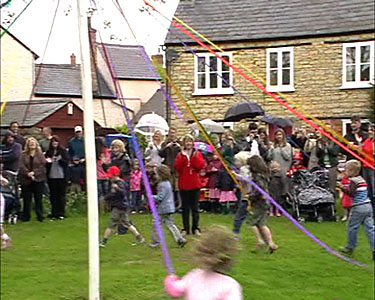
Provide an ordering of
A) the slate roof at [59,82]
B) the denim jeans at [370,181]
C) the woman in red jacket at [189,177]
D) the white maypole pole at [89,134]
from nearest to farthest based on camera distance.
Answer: the white maypole pole at [89,134] → the woman in red jacket at [189,177] → the denim jeans at [370,181] → the slate roof at [59,82]

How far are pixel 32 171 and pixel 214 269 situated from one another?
7669mm

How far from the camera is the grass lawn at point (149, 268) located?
6.35 m

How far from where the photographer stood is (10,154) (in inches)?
431

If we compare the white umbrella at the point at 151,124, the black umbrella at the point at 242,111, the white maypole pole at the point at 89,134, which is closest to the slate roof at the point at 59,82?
the white umbrella at the point at 151,124

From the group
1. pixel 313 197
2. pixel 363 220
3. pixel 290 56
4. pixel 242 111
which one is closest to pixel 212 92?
pixel 290 56

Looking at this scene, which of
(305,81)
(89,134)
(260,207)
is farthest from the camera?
(305,81)

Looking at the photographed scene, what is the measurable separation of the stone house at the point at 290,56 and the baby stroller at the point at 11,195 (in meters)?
9.69

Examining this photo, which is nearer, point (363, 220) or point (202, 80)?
A: point (363, 220)

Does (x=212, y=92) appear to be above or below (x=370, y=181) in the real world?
above

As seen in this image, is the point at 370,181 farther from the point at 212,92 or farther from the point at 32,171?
the point at 212,92

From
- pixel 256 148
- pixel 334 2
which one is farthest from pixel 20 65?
pixel 256 148

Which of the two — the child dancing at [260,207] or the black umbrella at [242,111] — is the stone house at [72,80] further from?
the child dancing at [260,207]

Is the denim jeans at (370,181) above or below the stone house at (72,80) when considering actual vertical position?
below

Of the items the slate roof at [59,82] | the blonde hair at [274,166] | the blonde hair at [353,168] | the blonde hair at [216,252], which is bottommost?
the blonde hair at [274,166]
